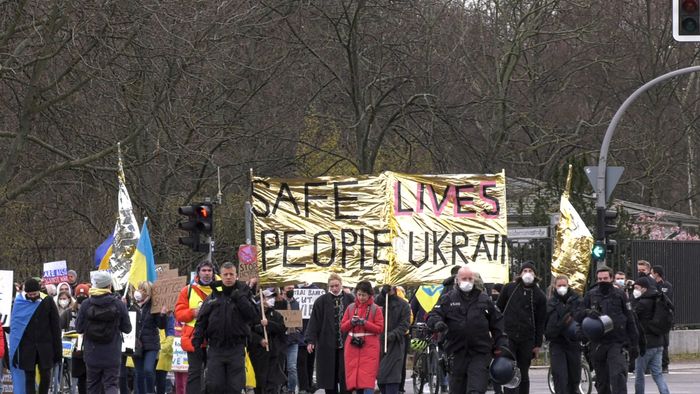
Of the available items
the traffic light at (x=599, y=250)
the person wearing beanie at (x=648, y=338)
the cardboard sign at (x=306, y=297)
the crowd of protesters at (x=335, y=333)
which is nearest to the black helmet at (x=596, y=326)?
the crowd of protesters at (x=335, y=333)

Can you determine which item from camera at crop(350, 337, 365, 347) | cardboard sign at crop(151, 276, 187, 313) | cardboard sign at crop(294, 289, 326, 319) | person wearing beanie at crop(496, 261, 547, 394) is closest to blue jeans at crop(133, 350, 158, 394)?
cardboard sign at crop(151, 276, 187, 313)

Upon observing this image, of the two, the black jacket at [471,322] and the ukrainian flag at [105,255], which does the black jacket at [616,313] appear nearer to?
the black jacket at [471,322]

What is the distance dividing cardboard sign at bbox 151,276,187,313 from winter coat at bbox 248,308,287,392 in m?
1.19

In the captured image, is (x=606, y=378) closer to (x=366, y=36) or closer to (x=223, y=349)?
→ (x=223, y=349)

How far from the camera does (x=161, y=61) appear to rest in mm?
24641

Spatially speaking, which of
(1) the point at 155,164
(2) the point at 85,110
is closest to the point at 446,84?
(1) the point at 155,164

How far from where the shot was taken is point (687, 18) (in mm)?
15562

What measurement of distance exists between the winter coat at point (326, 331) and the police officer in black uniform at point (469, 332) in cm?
405

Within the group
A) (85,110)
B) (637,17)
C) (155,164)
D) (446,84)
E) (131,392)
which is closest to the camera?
(131,392)

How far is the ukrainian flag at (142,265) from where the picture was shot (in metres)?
20.2

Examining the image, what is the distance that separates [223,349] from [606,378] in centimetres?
434

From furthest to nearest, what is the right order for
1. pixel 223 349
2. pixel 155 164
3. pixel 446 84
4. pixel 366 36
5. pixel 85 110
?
1. pixel 446 84
2. pixel 366 36
3. pixel 155 164
4. pixel 85 110
5. pixel 223 349

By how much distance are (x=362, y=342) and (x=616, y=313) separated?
296 centimetres

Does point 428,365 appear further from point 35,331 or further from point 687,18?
point 687,18
